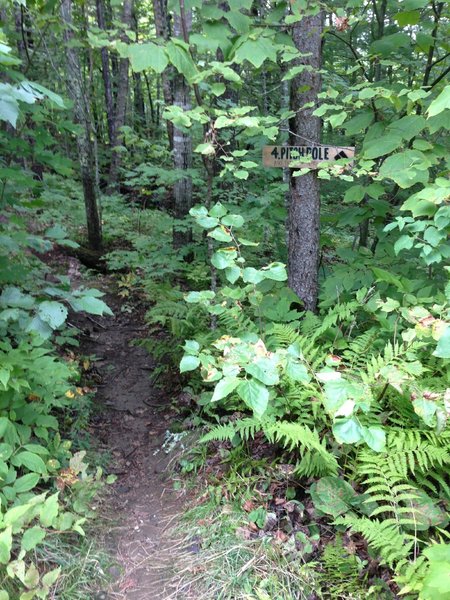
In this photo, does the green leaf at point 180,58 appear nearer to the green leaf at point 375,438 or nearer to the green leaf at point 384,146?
the green leaf at point 384,146

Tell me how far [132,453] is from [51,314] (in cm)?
194

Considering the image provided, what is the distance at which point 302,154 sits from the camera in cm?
365

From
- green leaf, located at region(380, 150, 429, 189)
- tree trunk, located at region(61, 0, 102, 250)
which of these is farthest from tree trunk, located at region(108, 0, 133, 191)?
green leaf, located at region(380, 150, 429, 189)

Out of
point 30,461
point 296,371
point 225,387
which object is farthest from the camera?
point 30,461

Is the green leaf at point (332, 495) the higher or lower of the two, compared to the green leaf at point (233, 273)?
lower

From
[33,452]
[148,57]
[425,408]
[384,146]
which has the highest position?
[148,57]

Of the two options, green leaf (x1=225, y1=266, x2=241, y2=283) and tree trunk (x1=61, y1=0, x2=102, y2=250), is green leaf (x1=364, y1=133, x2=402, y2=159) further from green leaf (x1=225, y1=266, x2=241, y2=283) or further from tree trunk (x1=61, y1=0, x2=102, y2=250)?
tree trunk (x1=61, y1=0, x2=102, y2=250)

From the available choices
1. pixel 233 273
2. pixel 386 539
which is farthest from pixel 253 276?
pixel 386 539

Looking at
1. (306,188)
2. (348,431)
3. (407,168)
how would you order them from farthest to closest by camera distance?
(306,188) → (407,168) → (348,431)

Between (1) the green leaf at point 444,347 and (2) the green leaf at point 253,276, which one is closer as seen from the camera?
(1) the green leaf at point 444,347

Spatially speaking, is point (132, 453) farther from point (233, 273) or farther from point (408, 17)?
point (408, 17)

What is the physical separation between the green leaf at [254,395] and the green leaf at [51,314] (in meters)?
1.17

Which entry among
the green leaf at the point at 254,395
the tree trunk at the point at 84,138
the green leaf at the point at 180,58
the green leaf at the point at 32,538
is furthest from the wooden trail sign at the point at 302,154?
the tree trunk at the point at 84,138

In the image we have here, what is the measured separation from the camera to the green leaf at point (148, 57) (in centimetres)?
219
